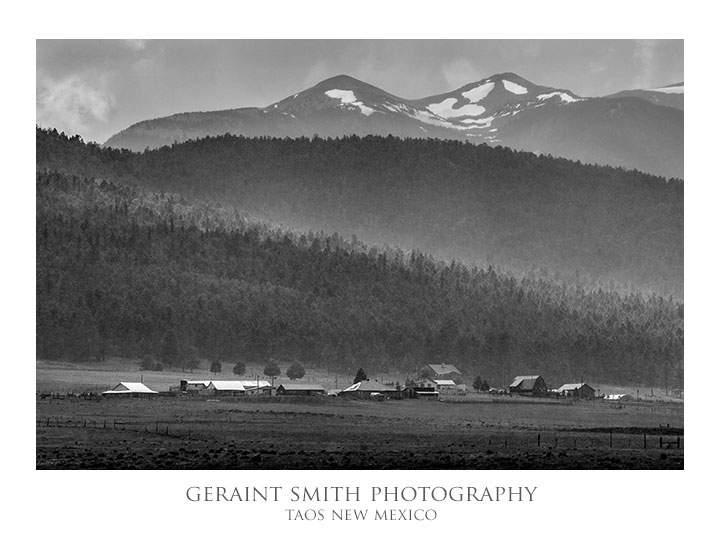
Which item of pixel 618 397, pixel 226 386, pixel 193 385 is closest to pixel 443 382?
pixel 618 397

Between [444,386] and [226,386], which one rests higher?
[226,386]

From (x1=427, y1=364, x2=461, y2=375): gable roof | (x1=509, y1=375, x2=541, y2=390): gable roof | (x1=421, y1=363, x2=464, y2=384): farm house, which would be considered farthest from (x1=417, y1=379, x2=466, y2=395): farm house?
(x1=509, y1=375, x2=541, y2=390): gable roof

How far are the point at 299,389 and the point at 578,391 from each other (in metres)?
35.5

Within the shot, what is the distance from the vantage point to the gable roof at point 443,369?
148m

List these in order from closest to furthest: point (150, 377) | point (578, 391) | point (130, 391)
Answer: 1. point (130, 391)
2. point (150, 377)
3. point (578, 391)

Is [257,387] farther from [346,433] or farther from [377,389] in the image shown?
[346,433]

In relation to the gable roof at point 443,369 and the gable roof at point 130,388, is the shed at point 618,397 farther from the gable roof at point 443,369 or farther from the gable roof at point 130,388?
the gable roof at point 130,388

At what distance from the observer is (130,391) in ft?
373

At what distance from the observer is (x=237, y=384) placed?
122875 mm

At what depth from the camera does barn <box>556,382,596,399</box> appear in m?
134

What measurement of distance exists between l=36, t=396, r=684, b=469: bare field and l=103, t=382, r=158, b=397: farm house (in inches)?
117

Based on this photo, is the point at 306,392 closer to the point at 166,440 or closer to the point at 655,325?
the point at 166,440
